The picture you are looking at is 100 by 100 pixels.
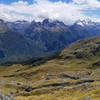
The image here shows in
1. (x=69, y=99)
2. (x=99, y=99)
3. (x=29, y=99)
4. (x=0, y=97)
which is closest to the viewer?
(x=99, y=99)

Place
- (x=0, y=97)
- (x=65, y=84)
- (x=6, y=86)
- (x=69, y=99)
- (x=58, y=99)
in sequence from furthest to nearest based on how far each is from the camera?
(x=6, y=86)
(x=65, y=84)
(x=58, y=99)
(x=69, y=99)
(x=0, y=97)

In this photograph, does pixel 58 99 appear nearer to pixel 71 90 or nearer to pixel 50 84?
pixel 71 90

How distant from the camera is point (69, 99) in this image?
83750mm

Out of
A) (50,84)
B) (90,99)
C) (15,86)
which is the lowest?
(15,86)

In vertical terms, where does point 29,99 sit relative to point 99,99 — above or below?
below

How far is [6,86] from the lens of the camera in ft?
598

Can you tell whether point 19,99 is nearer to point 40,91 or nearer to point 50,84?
point 40,91

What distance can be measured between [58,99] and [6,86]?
101671 millimetres

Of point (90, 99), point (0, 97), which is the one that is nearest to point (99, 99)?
point (90, 99)

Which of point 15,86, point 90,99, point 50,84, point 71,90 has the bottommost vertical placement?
point 15,86

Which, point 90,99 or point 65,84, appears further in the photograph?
point 65,84

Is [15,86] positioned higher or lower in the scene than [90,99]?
lower

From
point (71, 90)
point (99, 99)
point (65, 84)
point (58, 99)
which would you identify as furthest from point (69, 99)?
point (65, 84)

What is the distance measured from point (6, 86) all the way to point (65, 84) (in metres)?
64.9
